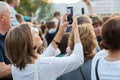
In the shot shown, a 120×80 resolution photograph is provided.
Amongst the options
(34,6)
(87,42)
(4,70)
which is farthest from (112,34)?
(34,6)

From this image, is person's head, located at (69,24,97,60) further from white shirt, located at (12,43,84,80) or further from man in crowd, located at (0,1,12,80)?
man in crowd, located at (0,1,12,80)

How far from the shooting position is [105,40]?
3602 mm

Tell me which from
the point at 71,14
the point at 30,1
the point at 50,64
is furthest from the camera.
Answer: the point at 30,1

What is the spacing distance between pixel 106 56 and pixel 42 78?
25.9 inches

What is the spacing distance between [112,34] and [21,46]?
0.93m

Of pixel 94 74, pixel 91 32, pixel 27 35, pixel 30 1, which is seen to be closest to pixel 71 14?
pixel 91 32

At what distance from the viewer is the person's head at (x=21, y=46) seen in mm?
3869

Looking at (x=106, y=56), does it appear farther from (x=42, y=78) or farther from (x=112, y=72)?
(x=42, y=78)

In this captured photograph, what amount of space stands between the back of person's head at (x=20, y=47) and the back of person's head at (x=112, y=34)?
77 cm

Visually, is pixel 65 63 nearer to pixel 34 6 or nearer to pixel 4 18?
pixel 4 18

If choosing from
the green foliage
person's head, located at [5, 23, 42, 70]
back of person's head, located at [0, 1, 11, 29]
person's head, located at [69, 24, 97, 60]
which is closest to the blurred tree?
the green foliage

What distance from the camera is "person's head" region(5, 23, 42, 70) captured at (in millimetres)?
3869

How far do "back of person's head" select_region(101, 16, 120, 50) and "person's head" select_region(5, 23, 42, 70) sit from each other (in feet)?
2.50

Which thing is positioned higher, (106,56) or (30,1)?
(106,56)
